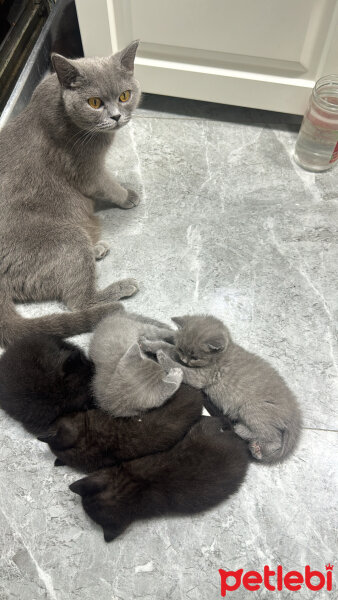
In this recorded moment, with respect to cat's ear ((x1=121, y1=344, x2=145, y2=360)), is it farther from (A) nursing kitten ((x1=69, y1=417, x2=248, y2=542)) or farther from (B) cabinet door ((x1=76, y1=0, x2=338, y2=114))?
(B) cabinet door ((x1=76, y1=0, x2=338, y2=114))

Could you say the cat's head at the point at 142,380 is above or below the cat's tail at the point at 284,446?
above

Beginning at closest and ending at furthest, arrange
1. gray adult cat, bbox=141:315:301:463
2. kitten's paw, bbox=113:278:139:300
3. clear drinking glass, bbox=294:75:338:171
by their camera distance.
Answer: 1. gray adult cat, bbox=141:315:301:463
2. kitten's paw, bbox=113:278:139:300
3. clear drinking glass, bbox=294:75:338:171

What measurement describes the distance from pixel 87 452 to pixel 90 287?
1.50 ft

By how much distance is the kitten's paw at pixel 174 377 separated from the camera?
A: 41.1 inches

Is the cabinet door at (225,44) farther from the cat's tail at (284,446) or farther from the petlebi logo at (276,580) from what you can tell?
the petlebi logo at (276,580)

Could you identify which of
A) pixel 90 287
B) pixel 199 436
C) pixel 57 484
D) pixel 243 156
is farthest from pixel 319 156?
pixel 57 484

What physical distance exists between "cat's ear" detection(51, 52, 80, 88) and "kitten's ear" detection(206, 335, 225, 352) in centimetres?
74

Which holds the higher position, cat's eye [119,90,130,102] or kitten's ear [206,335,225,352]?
cat's eye [119,90,130,102]

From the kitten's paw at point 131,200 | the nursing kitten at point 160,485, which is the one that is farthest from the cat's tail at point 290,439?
the kitten's paw at point 131,200

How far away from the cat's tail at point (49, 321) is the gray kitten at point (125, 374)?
5cm

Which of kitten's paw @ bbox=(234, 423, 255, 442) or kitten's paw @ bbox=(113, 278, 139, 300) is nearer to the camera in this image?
kitten's paw @ bbox=(234, 423, 255, 442)

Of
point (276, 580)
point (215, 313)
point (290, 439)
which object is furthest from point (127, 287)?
point (276, 580)

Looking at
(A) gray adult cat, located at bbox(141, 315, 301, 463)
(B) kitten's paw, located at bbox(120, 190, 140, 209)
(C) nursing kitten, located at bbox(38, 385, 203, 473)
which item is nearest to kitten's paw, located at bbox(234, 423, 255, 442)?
(A) gray adult cat, located at bbox(141, 315, 301, 463)

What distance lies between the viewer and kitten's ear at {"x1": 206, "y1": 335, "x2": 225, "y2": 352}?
1027mm
